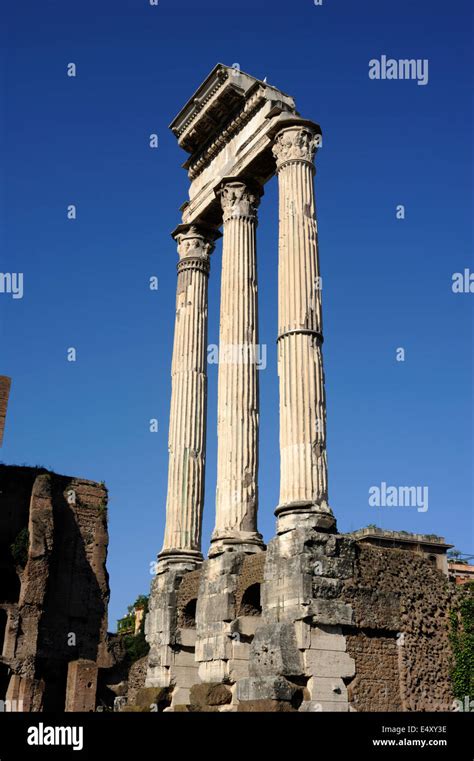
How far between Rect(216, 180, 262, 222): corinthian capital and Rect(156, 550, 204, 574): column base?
7.75 metres

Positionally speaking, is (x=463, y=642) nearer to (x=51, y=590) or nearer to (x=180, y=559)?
(x=180, y=559)

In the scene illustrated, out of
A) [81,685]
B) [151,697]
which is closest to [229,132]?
[151,697]

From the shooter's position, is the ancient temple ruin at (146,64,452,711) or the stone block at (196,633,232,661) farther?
the stone block at (196,633,232,661)

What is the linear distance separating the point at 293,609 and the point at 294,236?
7258 mm

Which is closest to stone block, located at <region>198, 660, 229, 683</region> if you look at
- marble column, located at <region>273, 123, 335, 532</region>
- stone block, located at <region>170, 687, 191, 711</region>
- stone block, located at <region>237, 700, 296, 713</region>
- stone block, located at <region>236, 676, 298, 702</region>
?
stone block, located at <region>170, 687, 191, 711</region>

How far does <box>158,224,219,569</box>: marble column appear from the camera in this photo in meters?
18.8

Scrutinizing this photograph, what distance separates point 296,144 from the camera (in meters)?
17.1

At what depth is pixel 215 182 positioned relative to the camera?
2039cm

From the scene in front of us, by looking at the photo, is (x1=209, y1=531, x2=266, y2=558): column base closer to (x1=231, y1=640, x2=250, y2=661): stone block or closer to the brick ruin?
(x1=231, y1=640, x2=250, y2=661): stone block

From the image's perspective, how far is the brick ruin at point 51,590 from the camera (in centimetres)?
→ 2870

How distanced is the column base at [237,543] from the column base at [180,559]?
1934 mm

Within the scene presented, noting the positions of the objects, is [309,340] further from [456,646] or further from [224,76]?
[224,76]

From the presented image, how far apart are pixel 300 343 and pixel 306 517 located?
3.35 m
